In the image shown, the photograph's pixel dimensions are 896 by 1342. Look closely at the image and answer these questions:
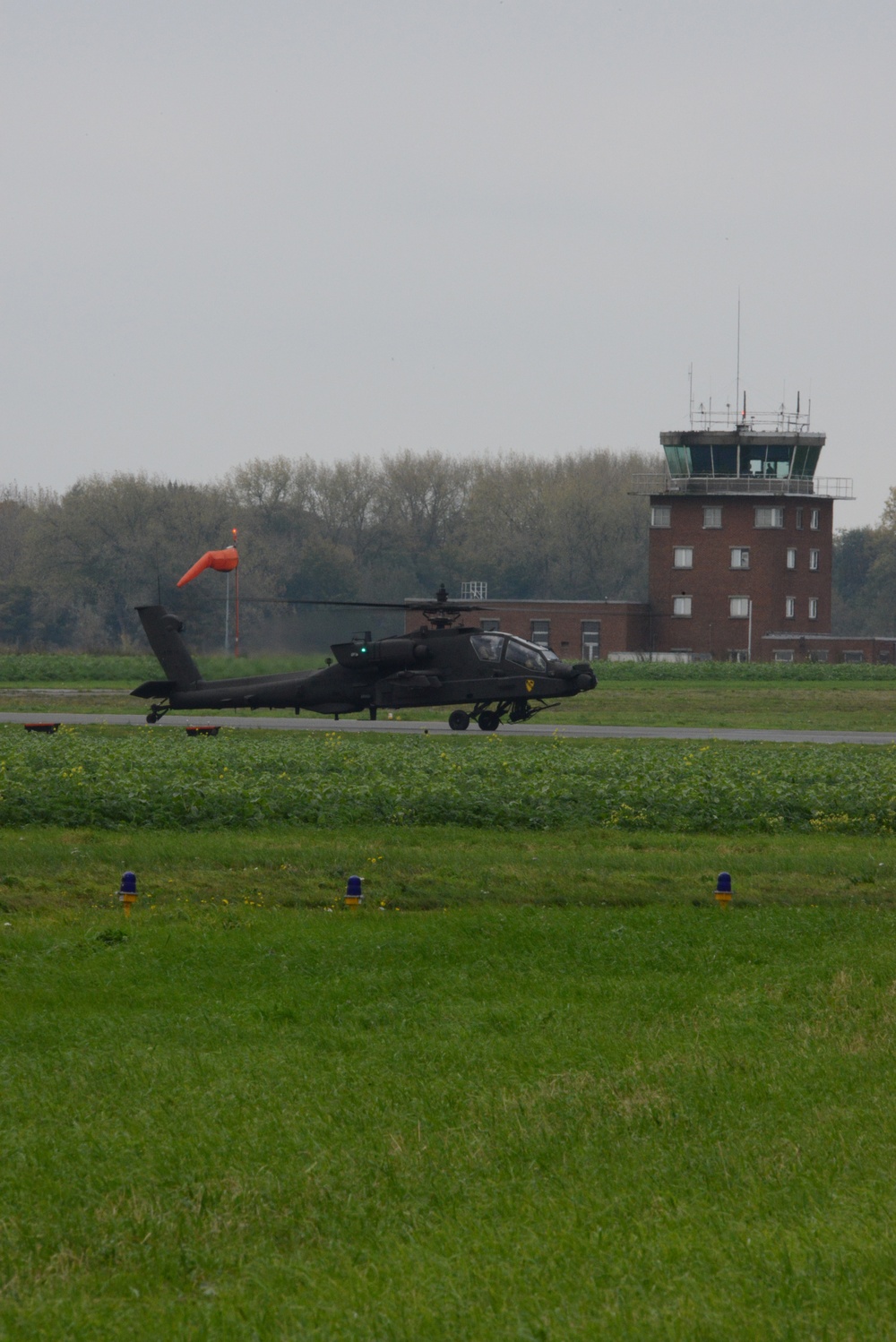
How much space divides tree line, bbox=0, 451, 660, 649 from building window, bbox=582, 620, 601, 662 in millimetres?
18982

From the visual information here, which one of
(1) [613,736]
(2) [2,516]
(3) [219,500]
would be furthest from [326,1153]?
(2) [2,516]

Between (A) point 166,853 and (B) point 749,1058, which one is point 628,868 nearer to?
(A) point 166,853

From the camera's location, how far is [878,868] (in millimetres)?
18547

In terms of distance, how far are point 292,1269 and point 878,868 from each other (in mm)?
13442

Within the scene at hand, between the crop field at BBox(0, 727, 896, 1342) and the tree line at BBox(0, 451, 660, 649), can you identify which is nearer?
the crop field at BBox(0, 727, 896, 1342)

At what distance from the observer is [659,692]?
59938mm

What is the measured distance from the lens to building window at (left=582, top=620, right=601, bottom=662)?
3497 inches

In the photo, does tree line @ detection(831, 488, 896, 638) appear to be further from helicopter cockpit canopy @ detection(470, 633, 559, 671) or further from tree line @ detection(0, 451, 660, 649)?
helicopter cockpit canopy @ detection(470, 633, 559, 671)

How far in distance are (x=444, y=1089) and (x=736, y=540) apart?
79.1 m

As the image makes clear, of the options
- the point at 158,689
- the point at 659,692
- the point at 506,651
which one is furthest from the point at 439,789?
the point at 659,692

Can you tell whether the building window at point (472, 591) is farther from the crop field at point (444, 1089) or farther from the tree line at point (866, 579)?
the crop field at point (444, 1089)

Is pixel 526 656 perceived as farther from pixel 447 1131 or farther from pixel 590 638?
pixel 590 638

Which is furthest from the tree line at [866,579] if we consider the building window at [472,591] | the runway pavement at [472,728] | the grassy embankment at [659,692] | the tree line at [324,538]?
the runway pavement at [472,728]

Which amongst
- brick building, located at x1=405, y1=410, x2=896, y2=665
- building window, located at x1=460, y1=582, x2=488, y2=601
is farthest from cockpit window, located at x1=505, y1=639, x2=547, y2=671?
building window, located at x1=460, y1=582, x2=488, y2=601
